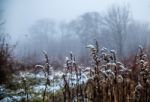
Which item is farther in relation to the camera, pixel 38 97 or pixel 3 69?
pixel 3 69

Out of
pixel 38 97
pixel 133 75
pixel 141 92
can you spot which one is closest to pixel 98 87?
pixel 141 92

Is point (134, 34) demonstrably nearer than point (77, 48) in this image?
Yes

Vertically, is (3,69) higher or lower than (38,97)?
higher

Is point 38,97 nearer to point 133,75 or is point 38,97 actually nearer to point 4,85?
point 4,85

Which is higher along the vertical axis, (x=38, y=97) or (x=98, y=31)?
(x=98, y=31)

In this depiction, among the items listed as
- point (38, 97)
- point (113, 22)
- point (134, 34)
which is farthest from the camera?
point (134, 34)

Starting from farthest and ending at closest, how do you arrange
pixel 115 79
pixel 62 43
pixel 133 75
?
pixel 62 43 → pixel 133 75 → pixel 115 79

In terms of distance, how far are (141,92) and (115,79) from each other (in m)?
0.93

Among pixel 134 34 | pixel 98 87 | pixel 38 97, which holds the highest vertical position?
pixel 134 34

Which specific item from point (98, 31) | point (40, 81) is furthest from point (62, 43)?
point (40, 81)

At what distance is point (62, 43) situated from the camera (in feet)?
296

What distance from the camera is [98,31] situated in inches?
2744

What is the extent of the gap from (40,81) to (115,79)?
6.65m

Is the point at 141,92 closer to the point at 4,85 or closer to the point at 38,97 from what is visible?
the point at 38,97
